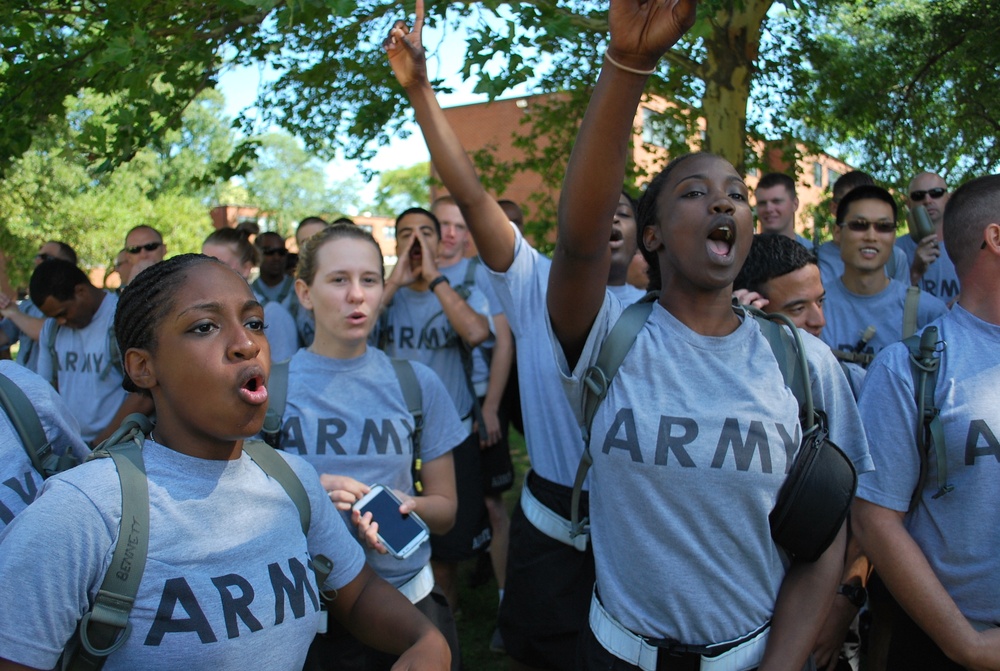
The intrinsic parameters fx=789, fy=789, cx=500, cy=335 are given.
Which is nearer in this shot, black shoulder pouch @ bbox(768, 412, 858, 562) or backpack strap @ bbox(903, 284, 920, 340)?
black shoulder pouch @ bbox(768, 412, 858, 562)

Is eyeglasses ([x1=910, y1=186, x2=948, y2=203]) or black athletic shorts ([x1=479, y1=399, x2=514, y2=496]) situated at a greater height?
eyeglasses ([x1=910, y1=186, x2=948, y2=203])

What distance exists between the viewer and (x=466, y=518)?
13.8 ft

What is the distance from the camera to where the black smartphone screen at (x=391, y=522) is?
2467mm

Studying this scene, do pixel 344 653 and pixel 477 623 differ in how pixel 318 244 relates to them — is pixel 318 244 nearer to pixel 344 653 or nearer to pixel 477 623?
pixel 344 653

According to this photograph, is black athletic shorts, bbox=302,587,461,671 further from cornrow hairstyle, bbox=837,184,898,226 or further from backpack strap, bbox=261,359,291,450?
cornrow hairstyle, bbox=837,184,898,226

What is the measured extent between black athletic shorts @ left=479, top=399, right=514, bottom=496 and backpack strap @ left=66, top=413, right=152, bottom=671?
10.7 feet

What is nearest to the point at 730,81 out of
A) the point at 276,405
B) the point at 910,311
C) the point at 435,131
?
the point at 910,311

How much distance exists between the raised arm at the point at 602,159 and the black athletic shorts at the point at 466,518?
2.21 meters

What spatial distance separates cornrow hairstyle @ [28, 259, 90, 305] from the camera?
4.84 meters

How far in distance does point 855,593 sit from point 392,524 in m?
1.72

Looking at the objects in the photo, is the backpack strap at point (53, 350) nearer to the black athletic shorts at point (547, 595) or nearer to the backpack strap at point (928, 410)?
the black athletic shorts at point (547, 595)

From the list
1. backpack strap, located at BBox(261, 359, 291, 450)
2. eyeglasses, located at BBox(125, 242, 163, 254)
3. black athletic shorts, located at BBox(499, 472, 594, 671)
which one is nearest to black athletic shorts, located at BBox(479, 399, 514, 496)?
black athletic shorts, located at BBox(499, 472, 594, 671)

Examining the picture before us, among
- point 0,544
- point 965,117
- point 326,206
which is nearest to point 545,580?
point 0,544

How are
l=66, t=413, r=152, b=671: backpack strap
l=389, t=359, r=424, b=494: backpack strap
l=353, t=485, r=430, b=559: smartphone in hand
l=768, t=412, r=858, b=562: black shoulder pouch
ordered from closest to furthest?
l=66, t=413, r=152, b=671: backpack strap, l=768, t=412, r=858, b=562: black shoulder pouch, l=353, t=485, r=430, b=559: smartphone in hand, l=389, t=359, r=424, b=494: backpack strap
